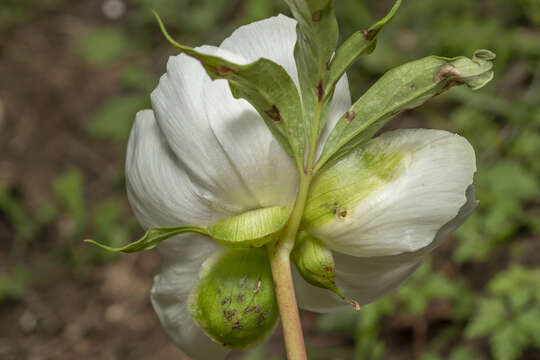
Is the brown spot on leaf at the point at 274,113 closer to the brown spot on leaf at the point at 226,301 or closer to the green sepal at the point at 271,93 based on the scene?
the green sepal at the point at 271,93

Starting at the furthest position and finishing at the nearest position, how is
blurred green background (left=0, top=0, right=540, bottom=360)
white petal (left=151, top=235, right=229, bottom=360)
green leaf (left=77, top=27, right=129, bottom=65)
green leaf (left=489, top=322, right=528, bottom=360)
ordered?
green leaf (left=77, top=27, right=129, bottom=65) < blurred green background (left=0, top=0, right=540, bottom=360) < green leaf (left=489, top=322, right=528, bottom=360) < white petal (left=151, top=235, right=229, bottom=360)

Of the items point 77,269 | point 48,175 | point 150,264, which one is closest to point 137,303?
point 150,264

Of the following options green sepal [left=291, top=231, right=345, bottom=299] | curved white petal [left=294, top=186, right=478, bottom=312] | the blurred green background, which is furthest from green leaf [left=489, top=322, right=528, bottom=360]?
green sepal [left=291, top=231, right=345, bottom=299]

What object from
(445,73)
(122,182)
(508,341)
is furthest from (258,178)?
(122,182)

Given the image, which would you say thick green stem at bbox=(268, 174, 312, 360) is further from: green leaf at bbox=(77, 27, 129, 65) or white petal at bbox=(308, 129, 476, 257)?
green leaf at bbox=(77, 27, 129, 65)

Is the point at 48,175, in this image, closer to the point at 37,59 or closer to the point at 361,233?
the point at 37,59

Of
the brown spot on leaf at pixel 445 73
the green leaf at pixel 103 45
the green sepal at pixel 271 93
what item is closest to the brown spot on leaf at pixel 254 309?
the green sepal at pixel 271 93
